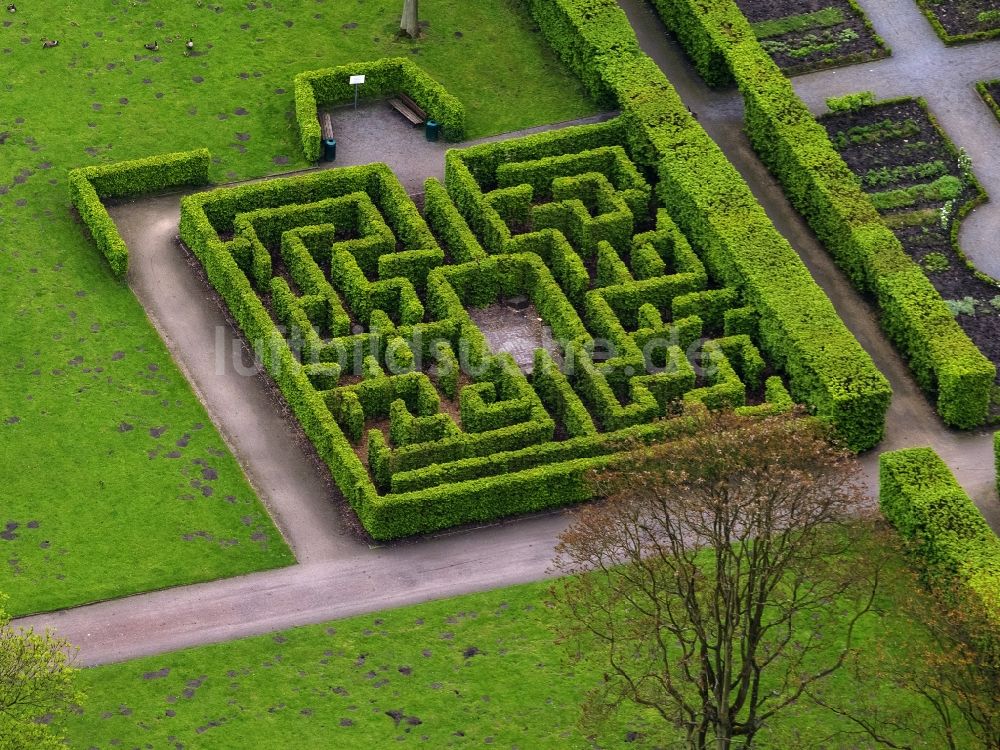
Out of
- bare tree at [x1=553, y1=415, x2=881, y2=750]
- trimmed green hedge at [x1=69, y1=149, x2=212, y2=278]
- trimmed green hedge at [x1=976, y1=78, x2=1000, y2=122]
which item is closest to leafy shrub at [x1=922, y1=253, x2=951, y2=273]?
trimmed green hedge at [x1=976, y1=78, x2=1000, y2=122]

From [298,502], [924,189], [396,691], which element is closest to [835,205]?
[924,189]

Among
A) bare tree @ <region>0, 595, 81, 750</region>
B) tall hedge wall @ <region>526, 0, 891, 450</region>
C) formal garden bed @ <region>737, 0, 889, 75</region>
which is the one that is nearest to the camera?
bare tree @ <region>0, 595, 81, 750</region>

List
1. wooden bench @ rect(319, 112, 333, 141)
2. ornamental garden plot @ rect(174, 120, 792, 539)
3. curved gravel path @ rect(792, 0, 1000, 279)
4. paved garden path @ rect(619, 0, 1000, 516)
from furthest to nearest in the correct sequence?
curved gravel path @ rect(792, 0, 1000, 279)
wooden bench @ rect(319, 112, 333, 141)
paved garden path @ rect(619, 0, 1000, 516)
ornamental garden plot @ rect(174, 120, 792, 539)

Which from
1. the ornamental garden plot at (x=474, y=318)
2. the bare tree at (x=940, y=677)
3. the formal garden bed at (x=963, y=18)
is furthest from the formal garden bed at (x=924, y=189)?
the bare tree at (x=940, y=677)

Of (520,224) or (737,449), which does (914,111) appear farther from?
(737,449)

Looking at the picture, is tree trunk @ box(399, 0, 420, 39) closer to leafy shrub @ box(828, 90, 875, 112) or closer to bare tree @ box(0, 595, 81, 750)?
leafy shrub @ box(828, 90, 875, 112)

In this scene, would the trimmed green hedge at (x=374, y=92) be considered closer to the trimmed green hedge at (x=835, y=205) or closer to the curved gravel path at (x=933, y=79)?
the trimmed green hedge at (x=835, y=205)

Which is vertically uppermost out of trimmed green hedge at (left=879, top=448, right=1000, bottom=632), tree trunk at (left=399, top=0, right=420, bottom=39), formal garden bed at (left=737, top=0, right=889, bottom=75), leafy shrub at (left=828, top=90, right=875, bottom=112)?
tree trunk at (left=399, top=0, right=420, bottom=39)
